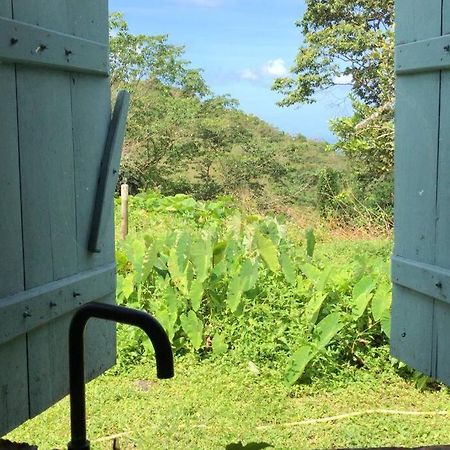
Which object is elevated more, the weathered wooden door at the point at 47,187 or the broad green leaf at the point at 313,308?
the weathered wooden door at the point at 47,187

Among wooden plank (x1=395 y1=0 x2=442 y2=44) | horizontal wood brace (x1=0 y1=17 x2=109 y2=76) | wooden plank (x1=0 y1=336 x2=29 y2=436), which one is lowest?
wooden plank (x1=0 y1=336 x2=29 y2=436)

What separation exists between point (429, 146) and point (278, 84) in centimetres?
1000

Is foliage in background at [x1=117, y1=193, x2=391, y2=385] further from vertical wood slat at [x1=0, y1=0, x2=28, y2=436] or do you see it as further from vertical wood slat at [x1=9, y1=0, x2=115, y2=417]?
vertical wood slat at [x1=0, y1=0, x2=28, y2=436]

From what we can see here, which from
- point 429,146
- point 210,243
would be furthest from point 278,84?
point 429,146

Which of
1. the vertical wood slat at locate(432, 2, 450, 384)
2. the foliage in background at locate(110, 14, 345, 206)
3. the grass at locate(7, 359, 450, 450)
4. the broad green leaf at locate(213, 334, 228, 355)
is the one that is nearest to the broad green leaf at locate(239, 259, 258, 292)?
the broad green leaf at locate(213, 334, 228, 355)

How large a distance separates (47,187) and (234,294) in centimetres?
283

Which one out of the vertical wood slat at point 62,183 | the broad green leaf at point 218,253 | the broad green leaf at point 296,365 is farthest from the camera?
the broad green leaf at point 218,253

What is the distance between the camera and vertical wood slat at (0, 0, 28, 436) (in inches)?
49.4

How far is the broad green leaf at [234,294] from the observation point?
4.13 meters

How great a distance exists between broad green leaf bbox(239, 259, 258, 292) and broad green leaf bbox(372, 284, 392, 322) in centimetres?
72

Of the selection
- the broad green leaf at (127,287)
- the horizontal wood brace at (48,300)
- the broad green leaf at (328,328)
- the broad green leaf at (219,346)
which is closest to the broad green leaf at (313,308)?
the broad green leaf at (328,328)

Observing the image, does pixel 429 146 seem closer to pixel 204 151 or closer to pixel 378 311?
pixel 378 311

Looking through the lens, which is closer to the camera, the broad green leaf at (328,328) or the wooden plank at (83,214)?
the wooden plank at (83,214)

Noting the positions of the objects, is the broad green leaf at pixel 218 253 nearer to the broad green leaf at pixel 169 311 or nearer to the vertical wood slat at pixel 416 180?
the broad green leaf at pixel 169 311
